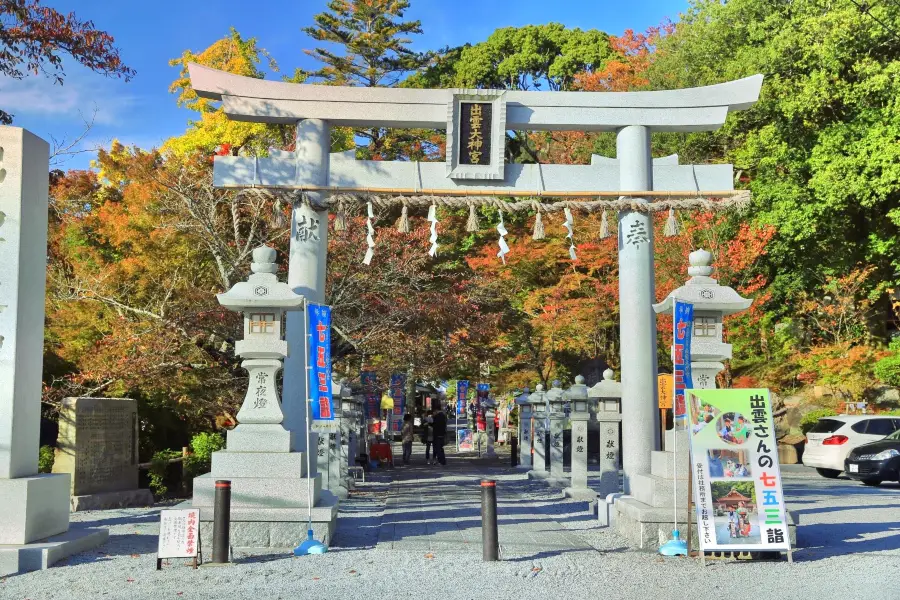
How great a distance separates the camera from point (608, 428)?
15391mm

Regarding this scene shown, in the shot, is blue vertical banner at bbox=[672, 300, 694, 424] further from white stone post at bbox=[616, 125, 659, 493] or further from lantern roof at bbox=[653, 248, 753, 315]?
white stone post at bbox=[616, 125, 659, 493]

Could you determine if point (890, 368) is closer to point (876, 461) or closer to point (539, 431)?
point (876, 461)

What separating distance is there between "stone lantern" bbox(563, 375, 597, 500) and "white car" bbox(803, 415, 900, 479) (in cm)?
705

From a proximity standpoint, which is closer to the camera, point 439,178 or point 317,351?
point 317,351

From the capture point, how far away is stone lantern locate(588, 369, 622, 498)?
14656 mm

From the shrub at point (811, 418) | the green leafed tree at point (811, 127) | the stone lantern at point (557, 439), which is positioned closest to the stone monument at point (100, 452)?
the stone lantern at point (557, 439)

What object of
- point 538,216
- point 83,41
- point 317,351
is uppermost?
point 83,41

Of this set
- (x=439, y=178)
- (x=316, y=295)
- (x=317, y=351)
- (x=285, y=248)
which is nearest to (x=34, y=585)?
(x=317, y=351)

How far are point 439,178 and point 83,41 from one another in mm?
4994

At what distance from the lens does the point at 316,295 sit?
A: 1212cm

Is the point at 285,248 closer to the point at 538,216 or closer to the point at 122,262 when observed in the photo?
the point at 122,262

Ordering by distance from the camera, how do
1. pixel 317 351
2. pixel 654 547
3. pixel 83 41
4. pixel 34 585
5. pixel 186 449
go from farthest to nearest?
pixel 186 449 < pixel 83 41 < pixel 317 351 < pixel 654 547 < pixel 34 585

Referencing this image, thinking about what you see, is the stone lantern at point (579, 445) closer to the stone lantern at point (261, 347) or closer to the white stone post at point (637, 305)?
the white stone post at point (637, 305)

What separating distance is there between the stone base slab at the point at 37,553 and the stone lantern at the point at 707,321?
6844mm
